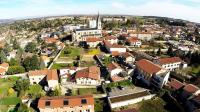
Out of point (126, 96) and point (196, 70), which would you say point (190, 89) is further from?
point (196, 70)

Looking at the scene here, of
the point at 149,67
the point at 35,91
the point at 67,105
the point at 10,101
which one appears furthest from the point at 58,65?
the point at 67,105

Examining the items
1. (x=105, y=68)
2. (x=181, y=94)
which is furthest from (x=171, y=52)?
(x=181, y=94)

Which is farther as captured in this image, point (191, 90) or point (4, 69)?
point (4, 69)

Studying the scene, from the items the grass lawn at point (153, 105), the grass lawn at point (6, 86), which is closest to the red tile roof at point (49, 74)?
the grass lawn at point (6, 86)

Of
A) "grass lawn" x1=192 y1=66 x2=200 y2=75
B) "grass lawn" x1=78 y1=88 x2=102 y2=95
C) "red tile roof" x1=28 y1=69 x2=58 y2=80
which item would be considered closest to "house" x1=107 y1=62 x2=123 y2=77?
"grass lawn" x1=78 y1=88 x2=102 y2=95

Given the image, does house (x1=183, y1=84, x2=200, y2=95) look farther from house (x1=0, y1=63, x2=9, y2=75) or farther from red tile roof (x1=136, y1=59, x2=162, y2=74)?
house (x1=0, y1=63, x2=9, y2=75)

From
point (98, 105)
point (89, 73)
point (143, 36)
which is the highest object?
point (143, 36)

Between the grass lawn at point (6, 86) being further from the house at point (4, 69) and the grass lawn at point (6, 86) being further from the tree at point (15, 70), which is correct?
the house at point (4, 69)
